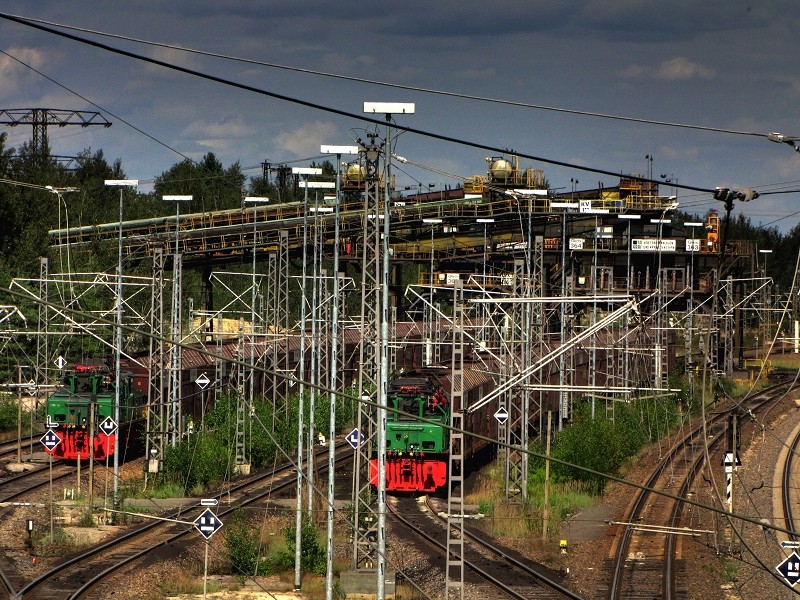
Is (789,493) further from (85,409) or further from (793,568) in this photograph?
(85,409)

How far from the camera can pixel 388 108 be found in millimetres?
18266

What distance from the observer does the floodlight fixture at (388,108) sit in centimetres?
1802

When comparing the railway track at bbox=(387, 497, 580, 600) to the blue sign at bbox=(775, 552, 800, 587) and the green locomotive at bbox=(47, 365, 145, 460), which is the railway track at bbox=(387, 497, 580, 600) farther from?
the green locomotive at bbox=(47, 365, 145, 460)

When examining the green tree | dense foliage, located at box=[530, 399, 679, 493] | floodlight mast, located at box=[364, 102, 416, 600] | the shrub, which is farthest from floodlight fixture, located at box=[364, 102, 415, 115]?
the green tree

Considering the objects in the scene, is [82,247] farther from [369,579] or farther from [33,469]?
[369,579]

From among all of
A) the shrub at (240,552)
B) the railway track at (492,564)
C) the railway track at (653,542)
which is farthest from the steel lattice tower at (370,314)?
the railway track at (653,542)

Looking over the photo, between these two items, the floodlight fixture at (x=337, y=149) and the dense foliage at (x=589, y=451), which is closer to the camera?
the floodlight fixture at (x=337, y=149)

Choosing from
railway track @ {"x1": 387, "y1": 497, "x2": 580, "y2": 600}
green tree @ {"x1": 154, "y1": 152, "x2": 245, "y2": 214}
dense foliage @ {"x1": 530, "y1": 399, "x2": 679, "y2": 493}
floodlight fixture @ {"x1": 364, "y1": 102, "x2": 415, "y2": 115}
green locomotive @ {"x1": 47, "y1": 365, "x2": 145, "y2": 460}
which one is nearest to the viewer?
floodlight fixture @ {"x1": 364, "y1": 102, "x2": 415, "y2": 115}

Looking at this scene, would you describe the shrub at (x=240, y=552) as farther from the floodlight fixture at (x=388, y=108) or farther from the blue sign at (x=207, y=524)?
the floodlight fixture at (x=388, y=108)

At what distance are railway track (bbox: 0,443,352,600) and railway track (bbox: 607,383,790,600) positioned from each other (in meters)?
8.83

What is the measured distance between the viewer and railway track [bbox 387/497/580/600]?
22.5m

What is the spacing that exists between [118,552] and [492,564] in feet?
26.8

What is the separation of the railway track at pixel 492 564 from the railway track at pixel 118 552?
470 centimetres

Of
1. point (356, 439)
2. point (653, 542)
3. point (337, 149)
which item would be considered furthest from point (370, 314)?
point (653, 542)
